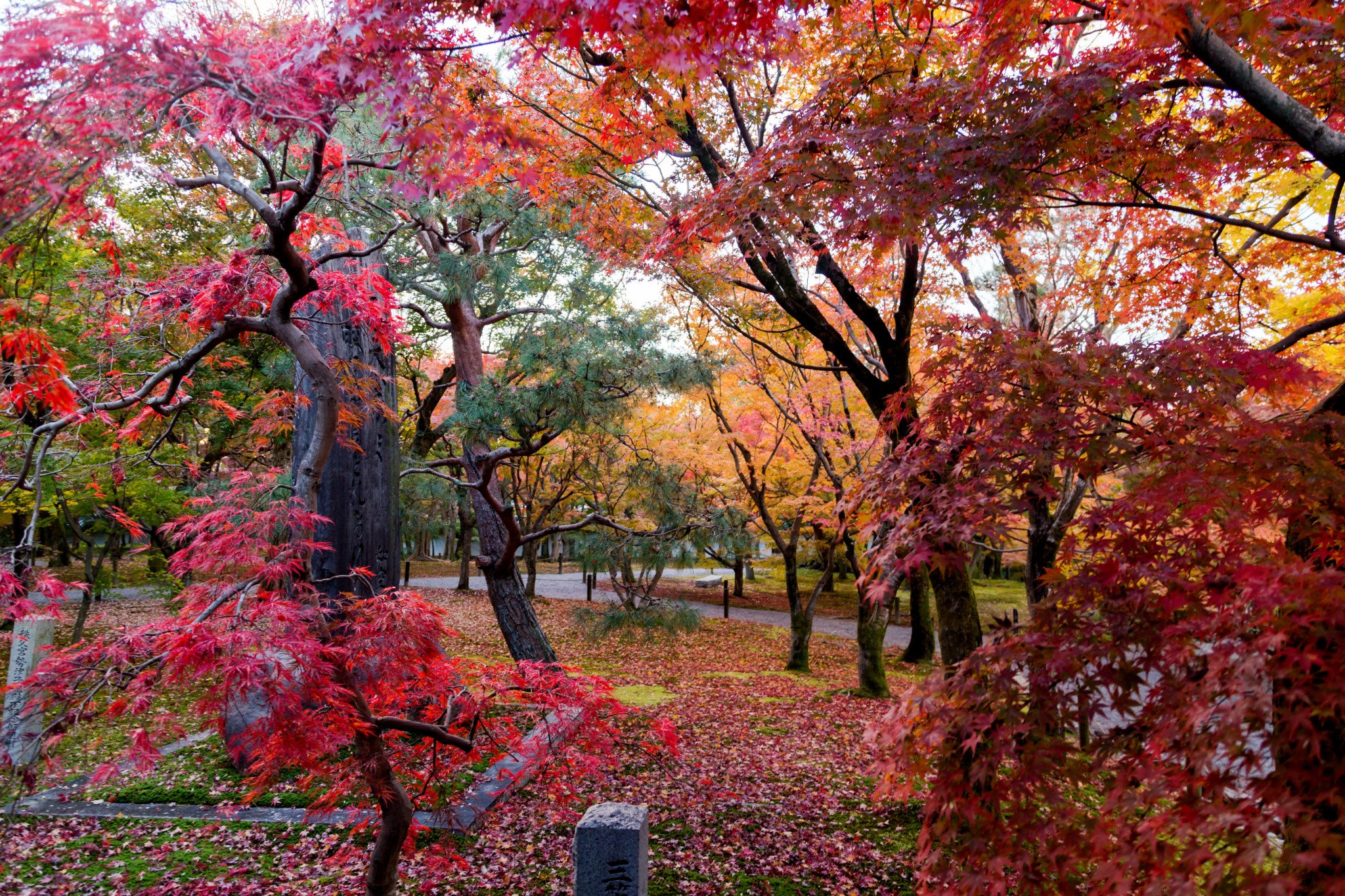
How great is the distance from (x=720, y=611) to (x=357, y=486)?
14.7 metres

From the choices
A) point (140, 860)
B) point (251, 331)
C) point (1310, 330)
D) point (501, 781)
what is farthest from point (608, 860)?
point (1310, 330)

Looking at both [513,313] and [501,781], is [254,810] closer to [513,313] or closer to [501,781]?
[501,781]

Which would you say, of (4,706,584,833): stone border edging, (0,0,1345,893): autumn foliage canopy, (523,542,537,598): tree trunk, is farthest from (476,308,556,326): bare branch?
(523,542,537,598): tree trunk

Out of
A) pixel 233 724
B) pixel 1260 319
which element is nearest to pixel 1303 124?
pixel 1260 319

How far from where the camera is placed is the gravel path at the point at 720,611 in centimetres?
1723

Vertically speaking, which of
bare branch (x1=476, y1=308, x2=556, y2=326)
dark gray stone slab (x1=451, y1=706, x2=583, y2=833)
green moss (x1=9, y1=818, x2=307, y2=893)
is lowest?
green moss (x1=9, y1=818, x2=307, y2=893)

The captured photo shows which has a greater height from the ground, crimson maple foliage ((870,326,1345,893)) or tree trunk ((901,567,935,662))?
crimson maple foliage ((870,326,1345,893))

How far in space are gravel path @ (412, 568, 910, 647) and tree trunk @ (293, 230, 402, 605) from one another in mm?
8553

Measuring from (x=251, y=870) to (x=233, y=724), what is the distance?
2020mm

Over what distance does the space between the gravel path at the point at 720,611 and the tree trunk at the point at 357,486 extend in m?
8.55

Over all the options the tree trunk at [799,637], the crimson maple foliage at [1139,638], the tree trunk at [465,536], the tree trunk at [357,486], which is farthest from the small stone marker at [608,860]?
the tree trunk at [465,536]

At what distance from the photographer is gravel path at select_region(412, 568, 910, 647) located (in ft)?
56.5

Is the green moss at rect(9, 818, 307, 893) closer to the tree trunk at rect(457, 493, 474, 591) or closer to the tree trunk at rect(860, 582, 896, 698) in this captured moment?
the tree trunk at rect(860, 582, 896, 698)

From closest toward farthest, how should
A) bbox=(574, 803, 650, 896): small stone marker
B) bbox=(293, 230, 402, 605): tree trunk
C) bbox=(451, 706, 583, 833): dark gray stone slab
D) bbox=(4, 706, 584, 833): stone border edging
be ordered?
bbox=(574, 803, 650, 896): small stone marker
bbox=(451, 706, 583, 833): dark gray stone slab
bbox=(4, 706, 584, 833): stone border edging
bbox=(293, 230, 402, 605): tree trunk
